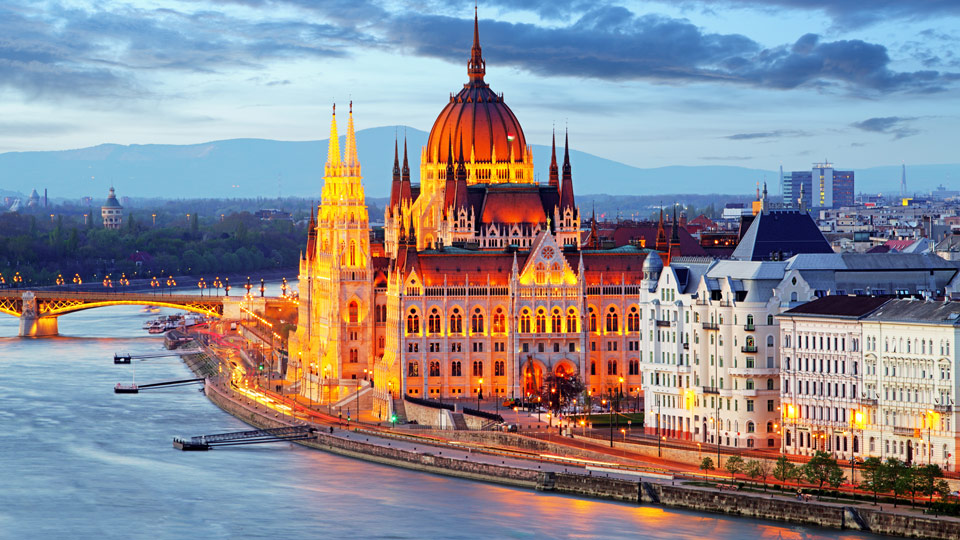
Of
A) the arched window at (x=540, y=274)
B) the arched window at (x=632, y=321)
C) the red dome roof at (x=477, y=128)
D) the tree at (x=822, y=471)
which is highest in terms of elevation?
the red dome roof at (x=477, y=128)

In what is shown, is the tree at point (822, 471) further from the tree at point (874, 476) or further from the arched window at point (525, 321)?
the arched window at point (525, 321)

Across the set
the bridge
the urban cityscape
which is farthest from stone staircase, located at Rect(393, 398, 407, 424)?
the bridge

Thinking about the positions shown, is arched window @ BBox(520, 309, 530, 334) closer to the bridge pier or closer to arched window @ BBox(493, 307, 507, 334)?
arched window @ BBox(493, 307, 507, 334)

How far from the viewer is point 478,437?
10238 cm

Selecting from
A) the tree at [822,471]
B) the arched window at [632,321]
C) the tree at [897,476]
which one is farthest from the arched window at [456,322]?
the tree at [897,476]

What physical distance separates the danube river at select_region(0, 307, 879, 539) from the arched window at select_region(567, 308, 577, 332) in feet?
62.8

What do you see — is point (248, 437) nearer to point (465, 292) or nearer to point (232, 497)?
point (465, 292)

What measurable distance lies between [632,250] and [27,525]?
48.5 m

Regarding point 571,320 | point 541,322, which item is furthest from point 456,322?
point 571,320

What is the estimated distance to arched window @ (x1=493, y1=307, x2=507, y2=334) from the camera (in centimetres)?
11719

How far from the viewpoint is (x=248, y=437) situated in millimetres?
107688

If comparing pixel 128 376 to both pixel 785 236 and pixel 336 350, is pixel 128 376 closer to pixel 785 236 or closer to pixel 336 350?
pixel 336 350

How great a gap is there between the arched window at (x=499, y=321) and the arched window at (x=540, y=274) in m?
→ 2.64

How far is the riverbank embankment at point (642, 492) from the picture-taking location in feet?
249
